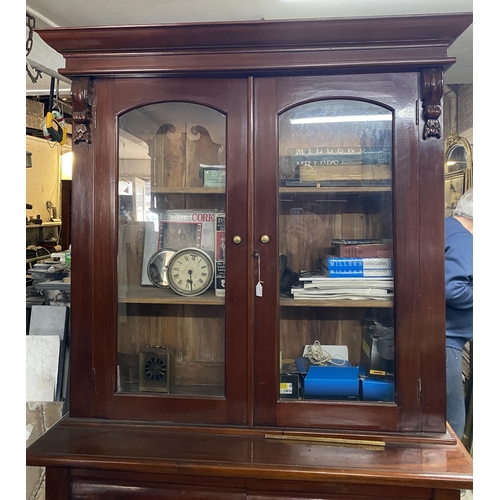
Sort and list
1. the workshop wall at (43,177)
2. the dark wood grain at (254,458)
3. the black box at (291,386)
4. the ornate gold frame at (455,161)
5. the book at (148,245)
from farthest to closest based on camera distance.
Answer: the workshop wall at (43,177), the ornate gold frame at (455,161), the book at (148,245), the black box at (291,386), the dark wood grain at (254,458)

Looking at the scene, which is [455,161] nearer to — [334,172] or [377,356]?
[334,172]

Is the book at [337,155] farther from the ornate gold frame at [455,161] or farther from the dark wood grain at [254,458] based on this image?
the ornate gold frame at [455,161]

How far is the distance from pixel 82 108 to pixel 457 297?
1608mm

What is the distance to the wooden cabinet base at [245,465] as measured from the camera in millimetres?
1059

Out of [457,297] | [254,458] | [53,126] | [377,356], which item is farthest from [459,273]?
[53,126]

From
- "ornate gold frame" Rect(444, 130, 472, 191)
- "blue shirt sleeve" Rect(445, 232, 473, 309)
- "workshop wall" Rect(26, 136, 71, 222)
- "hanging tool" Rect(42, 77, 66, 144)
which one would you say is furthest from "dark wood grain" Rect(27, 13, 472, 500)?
"workshop wall" Rect(26, 136, 71, 222)

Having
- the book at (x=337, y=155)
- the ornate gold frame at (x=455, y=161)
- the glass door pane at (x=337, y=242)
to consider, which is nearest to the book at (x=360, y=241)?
the glass door pane at (x=337, y=242)

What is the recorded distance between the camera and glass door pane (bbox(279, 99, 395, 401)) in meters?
1.25

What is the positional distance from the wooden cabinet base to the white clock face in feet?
1.41

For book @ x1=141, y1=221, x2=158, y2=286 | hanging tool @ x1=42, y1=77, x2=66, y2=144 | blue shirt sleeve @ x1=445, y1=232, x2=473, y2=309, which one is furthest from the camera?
hanging tool @ x1=42, y1=77, x2=66, y2=144

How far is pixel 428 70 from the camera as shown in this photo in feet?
3.84

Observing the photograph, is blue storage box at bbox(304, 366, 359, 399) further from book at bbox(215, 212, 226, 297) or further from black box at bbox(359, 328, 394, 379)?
book at bbox(215, 212, 226, 297)

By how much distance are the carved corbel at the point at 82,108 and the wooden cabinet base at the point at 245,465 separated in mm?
895

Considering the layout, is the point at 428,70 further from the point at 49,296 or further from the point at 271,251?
the point at 49,296
